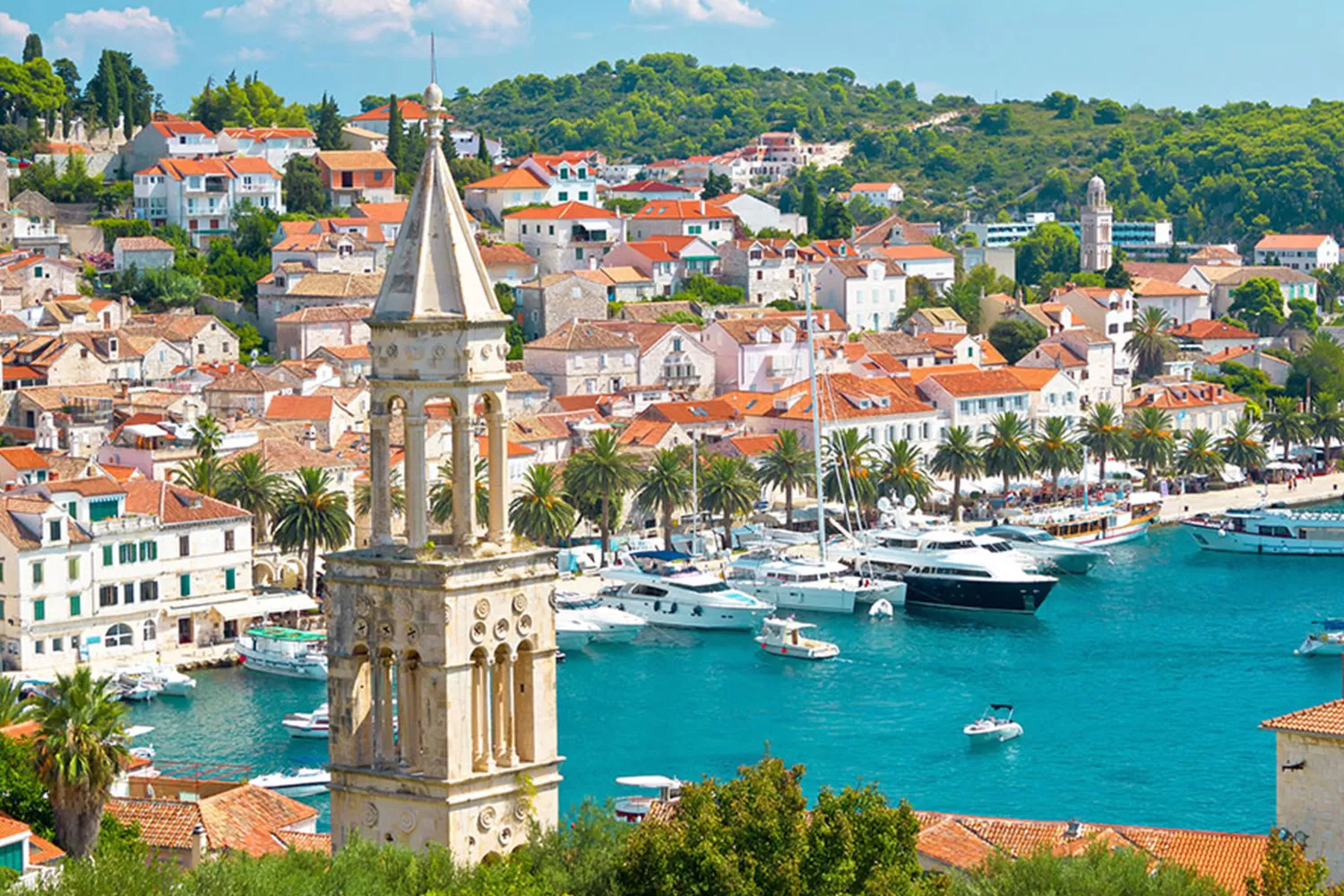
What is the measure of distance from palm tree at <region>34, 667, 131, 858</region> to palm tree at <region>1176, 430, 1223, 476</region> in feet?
220

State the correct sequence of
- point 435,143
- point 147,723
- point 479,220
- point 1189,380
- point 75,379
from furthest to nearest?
point 479,220
point 1189,380
point 75,379
point 147,723
point 435,143

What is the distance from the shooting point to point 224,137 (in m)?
125

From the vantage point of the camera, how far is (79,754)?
3525 centimetres

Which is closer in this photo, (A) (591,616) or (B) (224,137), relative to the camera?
(A) (591,616)

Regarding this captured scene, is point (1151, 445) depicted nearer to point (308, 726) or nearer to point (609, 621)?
point (609, 621)

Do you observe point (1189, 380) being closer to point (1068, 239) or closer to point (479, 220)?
point (479, 220)

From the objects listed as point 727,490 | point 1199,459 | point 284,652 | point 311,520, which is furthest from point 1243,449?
point 284,652

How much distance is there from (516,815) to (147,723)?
122 feet

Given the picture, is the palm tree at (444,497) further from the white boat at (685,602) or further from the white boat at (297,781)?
the white boat at (297,781)

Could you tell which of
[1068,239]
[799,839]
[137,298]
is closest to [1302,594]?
[137,298]

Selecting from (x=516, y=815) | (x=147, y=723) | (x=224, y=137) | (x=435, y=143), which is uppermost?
(x=224, y=137)

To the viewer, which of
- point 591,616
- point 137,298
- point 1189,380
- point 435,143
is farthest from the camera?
point 1189,380

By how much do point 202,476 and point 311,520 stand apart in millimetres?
3846

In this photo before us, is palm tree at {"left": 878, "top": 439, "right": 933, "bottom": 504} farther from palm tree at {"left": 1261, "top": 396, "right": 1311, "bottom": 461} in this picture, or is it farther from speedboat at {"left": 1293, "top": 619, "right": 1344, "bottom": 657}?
palm tree at {"left": 1261, "top": 396, "right": 1311, "bottom": 461}
